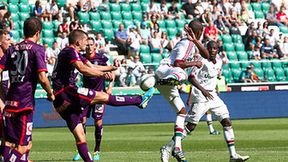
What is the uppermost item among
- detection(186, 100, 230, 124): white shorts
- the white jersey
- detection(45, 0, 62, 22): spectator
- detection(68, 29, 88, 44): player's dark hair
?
detection(68, 29, 88, 44): player's dark hair

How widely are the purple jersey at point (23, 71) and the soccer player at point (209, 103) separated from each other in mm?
3631

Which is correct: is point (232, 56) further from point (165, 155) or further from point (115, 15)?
point (165, 155)

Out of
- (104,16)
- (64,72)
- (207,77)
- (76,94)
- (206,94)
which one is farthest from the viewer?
(104,16)

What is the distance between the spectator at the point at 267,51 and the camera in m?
35.2

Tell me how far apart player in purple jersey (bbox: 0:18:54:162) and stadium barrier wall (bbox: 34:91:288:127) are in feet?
51.4

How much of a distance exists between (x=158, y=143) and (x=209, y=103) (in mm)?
4642

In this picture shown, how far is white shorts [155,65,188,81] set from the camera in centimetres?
1445

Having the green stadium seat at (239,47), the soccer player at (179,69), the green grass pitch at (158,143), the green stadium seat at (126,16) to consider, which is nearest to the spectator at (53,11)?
the green stadium seat at (126,16)

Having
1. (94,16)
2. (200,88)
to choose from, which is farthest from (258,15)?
(200,88)

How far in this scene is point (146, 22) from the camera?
34.8m

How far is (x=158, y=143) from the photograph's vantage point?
20125mm

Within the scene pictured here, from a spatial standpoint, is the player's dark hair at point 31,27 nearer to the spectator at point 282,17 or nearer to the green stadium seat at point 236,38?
the green stadium seat at point 236,38

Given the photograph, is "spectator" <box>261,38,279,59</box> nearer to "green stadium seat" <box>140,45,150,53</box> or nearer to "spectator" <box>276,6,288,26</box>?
"spectator" <box>276,6,288,26</box>

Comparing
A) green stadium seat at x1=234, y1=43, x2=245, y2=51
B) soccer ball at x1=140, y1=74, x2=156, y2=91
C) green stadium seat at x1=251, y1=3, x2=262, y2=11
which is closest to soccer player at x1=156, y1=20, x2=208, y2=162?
soccer ball at x1=140, y1=74, x2=156, y2=91
